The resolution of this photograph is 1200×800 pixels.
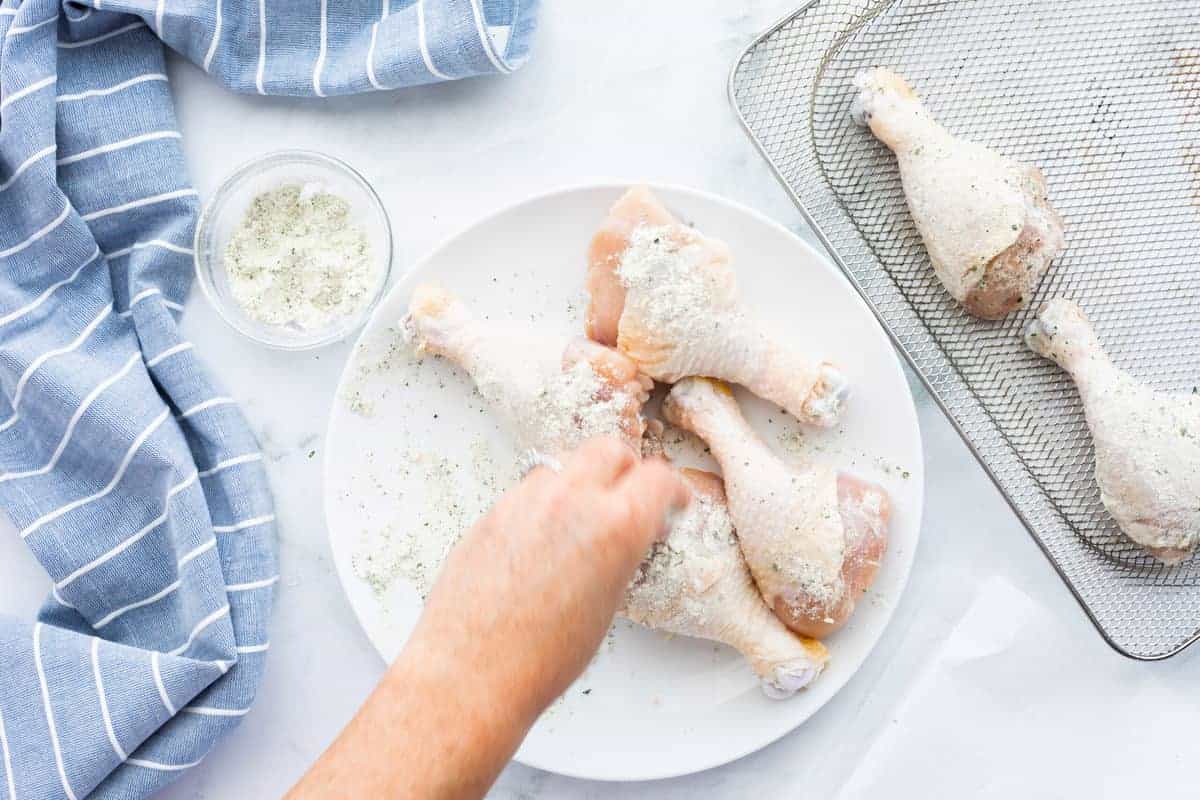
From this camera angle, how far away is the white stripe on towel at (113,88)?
5.21ft

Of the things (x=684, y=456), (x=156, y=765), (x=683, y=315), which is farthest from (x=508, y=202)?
(x=156, y=765)

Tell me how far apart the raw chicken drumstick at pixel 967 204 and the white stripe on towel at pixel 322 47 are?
0.84m

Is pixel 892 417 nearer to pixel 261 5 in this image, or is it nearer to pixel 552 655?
pixel 552 655

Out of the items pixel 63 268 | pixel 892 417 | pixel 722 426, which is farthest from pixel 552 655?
pixel 63 268

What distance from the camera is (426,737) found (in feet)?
2.97

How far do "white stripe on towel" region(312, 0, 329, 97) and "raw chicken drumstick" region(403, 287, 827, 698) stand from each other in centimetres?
41

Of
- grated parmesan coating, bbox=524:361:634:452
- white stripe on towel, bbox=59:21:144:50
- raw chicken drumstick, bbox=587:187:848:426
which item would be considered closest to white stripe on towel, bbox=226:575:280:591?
grated parmesan coating, bbox=524:361:634:452

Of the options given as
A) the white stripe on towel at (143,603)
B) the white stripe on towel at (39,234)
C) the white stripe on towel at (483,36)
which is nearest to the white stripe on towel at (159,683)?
the white stripe on towel at (143,603)

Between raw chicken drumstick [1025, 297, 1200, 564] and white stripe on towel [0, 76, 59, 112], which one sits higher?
white stripe on towel [0, 76, 59, 112]

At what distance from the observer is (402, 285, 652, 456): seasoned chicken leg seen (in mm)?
1379

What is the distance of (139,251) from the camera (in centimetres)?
158

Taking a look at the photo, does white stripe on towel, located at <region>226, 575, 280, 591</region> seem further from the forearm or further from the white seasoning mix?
→ the forearm

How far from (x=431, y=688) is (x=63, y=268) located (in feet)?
3.50

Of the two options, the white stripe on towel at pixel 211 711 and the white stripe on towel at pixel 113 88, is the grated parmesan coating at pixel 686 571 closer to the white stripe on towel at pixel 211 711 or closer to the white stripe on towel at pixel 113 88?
the white stripe on towel at pixel 211 711
